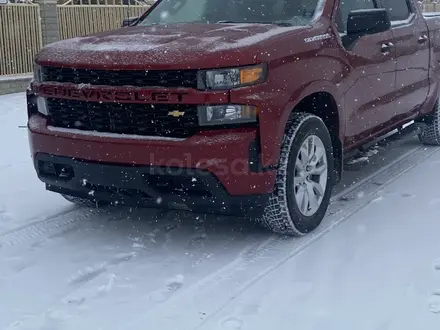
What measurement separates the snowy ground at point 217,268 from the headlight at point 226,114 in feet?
2.80

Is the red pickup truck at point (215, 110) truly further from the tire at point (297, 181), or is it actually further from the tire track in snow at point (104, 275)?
the tire track in snow at point (104, 275)

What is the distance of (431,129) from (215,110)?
3.84 metres

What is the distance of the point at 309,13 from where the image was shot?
4.47m

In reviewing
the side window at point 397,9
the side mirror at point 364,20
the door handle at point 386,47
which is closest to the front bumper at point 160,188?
the side mirror at point 364,20

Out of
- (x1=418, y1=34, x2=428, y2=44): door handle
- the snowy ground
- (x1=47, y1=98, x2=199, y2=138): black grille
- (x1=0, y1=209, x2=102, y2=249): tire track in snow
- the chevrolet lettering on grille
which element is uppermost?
(x1=418, y1=34, x2=428, y2=44): door handle

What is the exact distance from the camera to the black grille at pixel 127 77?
3552 mm

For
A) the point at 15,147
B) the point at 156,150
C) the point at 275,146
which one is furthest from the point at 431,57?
the point at 15,147

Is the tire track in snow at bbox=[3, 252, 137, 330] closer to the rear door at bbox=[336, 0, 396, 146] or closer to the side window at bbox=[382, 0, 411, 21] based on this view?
the rear door at bbox=[336, 0, 396, 146]

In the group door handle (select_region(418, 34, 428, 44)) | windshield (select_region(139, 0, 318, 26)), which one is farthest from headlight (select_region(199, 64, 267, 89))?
door handle (select_region(418, 34, 428, 44))

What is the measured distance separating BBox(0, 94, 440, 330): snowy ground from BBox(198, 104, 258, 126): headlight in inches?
33.6

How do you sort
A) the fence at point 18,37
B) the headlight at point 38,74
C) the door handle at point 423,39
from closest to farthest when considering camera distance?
the headlight at point 38,74 → the door handle at point 423,39 → the fence at point 18,37

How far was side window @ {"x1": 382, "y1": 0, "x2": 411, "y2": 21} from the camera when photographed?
5.55 meters

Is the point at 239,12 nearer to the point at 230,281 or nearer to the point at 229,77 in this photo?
the point at 229,77

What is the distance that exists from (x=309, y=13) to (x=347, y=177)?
177 cm
